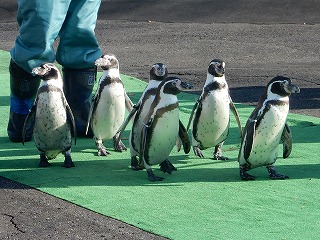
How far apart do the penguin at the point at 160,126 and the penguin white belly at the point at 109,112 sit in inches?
19.1

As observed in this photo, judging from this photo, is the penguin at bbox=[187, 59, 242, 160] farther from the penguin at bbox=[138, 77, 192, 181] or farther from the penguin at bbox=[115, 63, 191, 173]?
the penguin at bbox=[138, 77, 192, 181]

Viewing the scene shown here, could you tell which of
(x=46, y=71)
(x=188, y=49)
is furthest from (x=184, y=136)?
(x=188, y=49)

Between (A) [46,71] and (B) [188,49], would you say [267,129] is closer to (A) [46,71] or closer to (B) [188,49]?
(A) [46,71]

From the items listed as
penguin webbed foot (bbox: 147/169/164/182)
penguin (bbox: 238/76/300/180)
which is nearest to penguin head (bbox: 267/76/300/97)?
penguin (bbox: 238/76/300/180)

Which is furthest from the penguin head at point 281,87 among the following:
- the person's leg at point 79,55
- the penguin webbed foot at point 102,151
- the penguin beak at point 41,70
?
the person's leg at point 79,55

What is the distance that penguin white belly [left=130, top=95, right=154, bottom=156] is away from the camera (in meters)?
5.26

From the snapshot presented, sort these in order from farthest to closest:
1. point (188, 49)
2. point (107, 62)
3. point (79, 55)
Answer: point (188, 49) < point (79, 55) < point (107, 62)

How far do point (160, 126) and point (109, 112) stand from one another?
607 mm

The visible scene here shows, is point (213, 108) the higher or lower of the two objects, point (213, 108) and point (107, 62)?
the lower

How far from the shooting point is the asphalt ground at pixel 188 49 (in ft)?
14.3

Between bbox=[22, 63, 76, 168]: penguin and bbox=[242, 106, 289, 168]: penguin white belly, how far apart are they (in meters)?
1.07

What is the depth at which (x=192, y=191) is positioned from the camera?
16.0ft

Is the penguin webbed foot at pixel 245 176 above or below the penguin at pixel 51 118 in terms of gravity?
below

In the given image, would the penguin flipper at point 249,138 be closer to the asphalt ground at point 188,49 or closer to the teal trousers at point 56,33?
the asphalt ground at point 188,49
